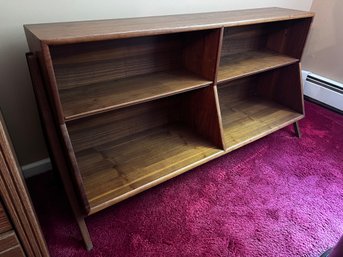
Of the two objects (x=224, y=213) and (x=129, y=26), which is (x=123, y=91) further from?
(x=224, y=213)

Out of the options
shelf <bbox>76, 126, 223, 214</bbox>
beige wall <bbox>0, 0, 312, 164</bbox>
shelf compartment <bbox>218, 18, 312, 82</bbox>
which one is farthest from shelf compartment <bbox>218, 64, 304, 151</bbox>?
beige wall <bbox>0, 0, 312, 164</bbox>

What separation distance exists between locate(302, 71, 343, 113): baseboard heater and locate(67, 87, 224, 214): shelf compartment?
130 cm

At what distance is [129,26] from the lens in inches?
38.5

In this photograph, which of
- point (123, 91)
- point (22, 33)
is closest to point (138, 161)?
point (123, 91)

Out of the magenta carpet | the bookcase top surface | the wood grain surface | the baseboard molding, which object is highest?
the bookcase top surface

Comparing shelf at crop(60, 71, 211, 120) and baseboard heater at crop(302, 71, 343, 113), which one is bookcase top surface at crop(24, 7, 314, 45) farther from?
baseboard heater at crop(302, 71, 343, 113)

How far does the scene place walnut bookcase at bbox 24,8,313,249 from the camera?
938mm

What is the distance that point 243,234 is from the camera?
1142 mm

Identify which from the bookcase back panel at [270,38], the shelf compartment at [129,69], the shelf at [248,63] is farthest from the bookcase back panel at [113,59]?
the bookcase back panel at [270,38]

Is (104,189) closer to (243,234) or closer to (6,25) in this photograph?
(243,234)

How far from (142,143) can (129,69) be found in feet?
1.27

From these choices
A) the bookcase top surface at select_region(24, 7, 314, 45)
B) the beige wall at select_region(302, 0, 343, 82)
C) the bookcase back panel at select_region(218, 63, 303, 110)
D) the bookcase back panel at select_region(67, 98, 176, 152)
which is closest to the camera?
the bookcase top surface at select_region(24, 7, 314, 45)

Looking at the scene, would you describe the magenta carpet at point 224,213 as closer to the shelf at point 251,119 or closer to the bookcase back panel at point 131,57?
the shelf at point 251,119

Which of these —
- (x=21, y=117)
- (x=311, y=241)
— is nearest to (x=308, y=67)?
(x=311, y=241)
